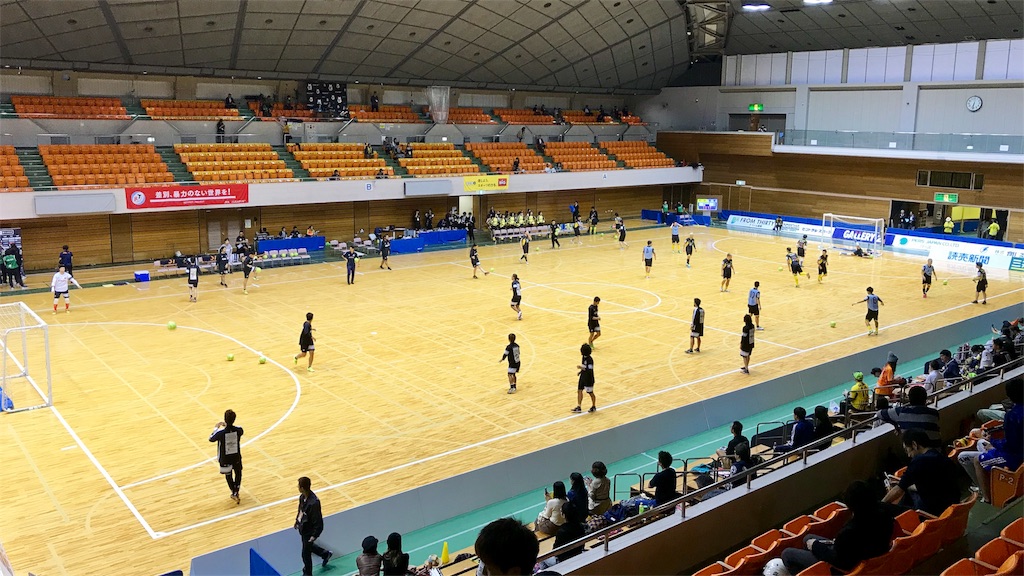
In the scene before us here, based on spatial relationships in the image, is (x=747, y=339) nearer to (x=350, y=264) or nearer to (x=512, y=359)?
(x=512, y=359)

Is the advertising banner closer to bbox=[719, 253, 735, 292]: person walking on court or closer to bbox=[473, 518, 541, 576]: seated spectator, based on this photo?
bbox=[719, 253, 735, 292]: person walking on court

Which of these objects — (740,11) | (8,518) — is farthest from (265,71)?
(8,518)

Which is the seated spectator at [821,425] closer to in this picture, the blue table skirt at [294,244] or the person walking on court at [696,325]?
the person walking on court at [696,325]

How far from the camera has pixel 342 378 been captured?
18.9m

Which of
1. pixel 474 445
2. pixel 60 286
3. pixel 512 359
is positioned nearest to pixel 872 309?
pixel 512 359

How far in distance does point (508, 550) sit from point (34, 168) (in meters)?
34.4

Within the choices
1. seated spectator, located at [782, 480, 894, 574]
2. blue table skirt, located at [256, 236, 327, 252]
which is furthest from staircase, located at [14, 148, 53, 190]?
seated spectator, located at [782, 480, 894, 574]

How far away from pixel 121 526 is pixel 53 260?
24.1 metres

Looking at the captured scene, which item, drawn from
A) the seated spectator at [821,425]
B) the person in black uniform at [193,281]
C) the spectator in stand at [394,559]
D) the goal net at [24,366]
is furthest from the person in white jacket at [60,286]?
the seated spectator at [821,425]

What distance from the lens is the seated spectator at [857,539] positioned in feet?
21.5

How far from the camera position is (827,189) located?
47.9 m

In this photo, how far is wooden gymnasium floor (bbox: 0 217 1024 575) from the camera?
12500mm

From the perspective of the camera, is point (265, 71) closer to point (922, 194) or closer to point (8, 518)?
point (8, 518)

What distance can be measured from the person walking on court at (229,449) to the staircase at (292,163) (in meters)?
27.0
